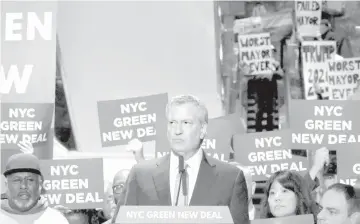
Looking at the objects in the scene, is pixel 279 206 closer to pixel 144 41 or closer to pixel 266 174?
pixel 266 174

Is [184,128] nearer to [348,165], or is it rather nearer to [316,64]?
[348,165]

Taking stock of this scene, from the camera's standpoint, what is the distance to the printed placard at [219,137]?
5.80 metres

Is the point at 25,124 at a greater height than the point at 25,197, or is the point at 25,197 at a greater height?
the point at 25,124

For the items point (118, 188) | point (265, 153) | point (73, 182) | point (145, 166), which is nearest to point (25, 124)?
point (73, 182)

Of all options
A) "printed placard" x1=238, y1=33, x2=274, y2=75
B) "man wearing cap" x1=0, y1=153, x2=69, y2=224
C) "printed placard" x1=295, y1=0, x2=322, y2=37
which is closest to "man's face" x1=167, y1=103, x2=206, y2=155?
"man wearing cap" x1=0, y1=153, x2=69, y2=224

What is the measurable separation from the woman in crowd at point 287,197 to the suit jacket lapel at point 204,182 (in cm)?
122

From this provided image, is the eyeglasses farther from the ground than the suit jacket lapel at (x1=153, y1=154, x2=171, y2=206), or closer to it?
closer to it

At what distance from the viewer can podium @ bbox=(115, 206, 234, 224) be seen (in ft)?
8.41

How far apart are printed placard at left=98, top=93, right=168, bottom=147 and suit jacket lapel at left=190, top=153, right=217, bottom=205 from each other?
299 centimetres

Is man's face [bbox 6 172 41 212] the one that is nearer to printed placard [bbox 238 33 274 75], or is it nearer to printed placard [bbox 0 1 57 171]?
printed placard [bbox 0 1 57 171]

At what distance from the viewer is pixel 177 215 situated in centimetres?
257

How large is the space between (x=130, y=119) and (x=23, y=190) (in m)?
2.20

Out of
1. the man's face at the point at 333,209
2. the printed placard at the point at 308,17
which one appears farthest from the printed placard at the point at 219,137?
the printed placard at the point at 308,17

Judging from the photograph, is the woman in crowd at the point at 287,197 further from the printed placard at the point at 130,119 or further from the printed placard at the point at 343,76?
the printed placard at the point at 343,76
